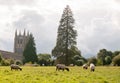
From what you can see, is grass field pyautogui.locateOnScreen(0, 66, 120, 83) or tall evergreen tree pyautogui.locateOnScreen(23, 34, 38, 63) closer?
grass field pyautogui.locateOnScreen(0, 66, 120, 83)

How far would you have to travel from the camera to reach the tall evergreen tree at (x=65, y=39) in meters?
92.8

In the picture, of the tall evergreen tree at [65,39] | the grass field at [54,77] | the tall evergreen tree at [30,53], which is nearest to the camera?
the grass field at [54,77]

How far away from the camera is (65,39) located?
94625 millimetres

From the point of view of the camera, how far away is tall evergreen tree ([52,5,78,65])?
92812 millimetres

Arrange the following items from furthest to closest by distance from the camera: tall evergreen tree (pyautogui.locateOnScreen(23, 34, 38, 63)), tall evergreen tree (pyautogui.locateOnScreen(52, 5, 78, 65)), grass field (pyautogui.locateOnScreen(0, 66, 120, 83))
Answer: tall evergreen tree (pyautogui.locateOnScreen(23, 34, 38, 63))
tall evergreen tree (pyautogui.locateOnScreen(52, 5, 78, 65))
grass field (pyautogui.locateOnScreen(0, 66, 120, 83))

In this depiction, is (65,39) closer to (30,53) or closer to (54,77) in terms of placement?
(30,53)

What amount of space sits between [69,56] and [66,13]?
13.3 meters

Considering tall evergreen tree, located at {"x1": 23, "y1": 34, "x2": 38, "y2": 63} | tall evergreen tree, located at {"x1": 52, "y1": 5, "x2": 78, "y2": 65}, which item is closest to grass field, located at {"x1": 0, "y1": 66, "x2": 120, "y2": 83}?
tall evergreen tree, located at {"x1": 52, "y1": 5, "x2": 78, "y2": 65}

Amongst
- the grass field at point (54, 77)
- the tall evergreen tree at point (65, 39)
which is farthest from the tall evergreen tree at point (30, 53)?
the grass field at point (54, 77)

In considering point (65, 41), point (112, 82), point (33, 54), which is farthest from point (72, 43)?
point (112, 82)

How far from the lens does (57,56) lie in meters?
94.5

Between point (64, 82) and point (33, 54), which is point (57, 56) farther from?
point (64, 82)

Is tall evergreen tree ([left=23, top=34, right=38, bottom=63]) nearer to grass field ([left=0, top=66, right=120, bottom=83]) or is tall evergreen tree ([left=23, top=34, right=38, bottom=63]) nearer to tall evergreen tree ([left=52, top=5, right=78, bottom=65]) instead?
tall evergreen tree ([left=52, top=5, right=78, bottom=65])

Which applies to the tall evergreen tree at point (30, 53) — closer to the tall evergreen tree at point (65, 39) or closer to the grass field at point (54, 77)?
the tall evergreen tree at point (65, 39)
